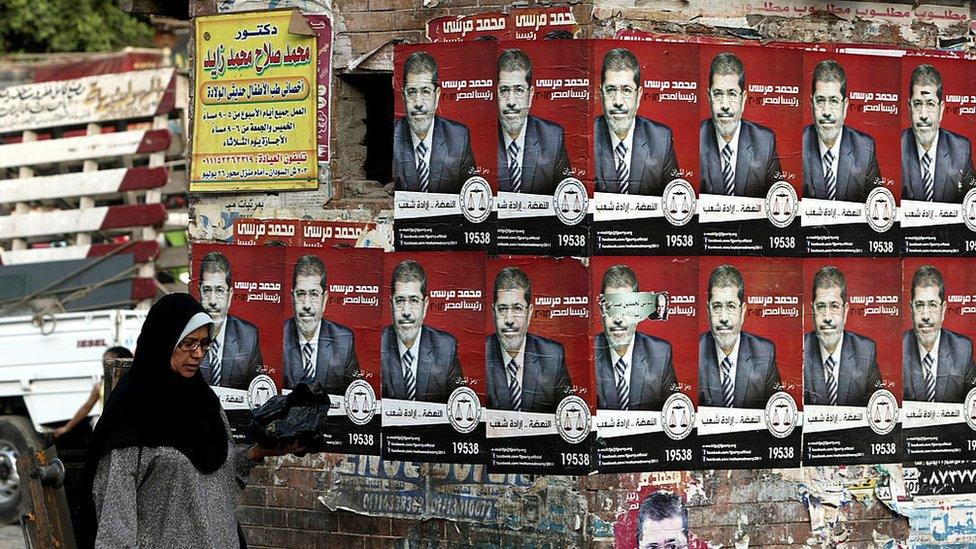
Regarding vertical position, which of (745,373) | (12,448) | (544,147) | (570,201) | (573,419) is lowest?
(12,448)

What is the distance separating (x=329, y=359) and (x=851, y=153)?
2760 millimetres

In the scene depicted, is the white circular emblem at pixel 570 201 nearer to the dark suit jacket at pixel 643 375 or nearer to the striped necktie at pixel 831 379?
the dark suit jacket at pixel 643 375

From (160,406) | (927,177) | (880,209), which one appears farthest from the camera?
(927,177)

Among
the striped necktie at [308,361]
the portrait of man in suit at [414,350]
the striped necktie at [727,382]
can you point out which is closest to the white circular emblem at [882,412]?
the striped necktie at [727,382]

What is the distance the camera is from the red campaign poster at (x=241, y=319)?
292 inches

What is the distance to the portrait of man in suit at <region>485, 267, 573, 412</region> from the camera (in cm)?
661

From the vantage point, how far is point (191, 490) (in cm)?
490

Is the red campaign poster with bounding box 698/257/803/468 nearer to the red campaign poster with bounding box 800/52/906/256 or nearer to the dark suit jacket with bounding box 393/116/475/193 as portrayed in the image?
the red campaign poster with bounding box 800/52/906/256

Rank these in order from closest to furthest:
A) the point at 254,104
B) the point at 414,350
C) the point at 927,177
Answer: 1. the point at 414,350
2. the point at 927,177
3. the point at 254,104

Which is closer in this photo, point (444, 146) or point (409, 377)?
point (444, 146)

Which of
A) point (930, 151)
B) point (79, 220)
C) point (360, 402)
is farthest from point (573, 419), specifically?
point (79, 220)

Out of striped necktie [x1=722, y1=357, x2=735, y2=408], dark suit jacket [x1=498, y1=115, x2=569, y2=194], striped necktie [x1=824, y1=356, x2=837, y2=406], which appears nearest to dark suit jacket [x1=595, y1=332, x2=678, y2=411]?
striped necktie [x1=722, y1=357, x2=735, y2=408]

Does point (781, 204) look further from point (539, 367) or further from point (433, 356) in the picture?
point (433, 356)

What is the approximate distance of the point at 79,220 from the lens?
13.2 metres
